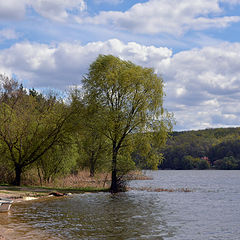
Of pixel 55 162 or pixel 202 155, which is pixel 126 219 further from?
pixel 202 155

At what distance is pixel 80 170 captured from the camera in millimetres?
56812

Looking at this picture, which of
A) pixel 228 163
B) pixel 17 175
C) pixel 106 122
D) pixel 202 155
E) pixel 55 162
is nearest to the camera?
pixel 106 122

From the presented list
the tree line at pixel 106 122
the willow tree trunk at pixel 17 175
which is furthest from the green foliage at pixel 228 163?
the willow tree trunk at pixel 17 175

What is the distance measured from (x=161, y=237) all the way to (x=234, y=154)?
12231cm

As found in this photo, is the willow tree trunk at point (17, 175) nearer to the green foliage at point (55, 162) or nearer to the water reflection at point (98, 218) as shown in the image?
the green foliage at point (55, 162)

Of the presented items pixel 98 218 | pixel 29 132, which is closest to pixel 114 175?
pixel 29 132

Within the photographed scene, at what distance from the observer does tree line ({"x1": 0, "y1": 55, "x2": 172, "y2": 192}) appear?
35.6 meters

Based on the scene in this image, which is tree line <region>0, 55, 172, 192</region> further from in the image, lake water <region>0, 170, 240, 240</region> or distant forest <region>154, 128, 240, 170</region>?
distant forest <region>154, 128, 240, 170</region>

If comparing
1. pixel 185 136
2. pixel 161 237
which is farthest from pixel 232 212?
pixel 185 136

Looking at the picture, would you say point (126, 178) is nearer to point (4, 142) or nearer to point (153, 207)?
point (153, 207)

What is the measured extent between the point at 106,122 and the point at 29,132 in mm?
8626

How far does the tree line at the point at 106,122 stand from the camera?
35.6m

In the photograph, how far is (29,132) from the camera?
3819 cm

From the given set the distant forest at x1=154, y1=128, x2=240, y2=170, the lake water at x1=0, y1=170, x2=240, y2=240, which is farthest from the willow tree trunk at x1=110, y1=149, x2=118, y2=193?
the distant forest at x1=154, y1=128, x2=240, y2=170
